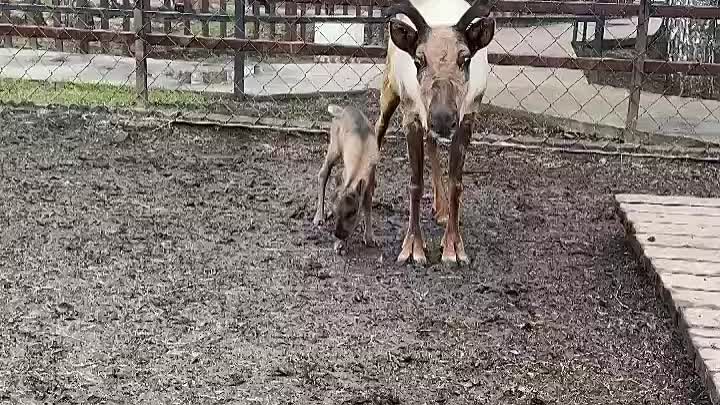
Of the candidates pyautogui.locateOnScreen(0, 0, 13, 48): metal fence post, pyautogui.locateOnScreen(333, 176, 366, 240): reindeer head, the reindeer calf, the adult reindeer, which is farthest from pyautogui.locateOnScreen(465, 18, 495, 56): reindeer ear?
pyautogui.locateOnScreen(0, 0, 13, 48): metal fence post

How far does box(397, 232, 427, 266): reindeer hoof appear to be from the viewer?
5527 mm

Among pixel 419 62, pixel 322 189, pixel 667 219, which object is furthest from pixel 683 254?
pixel 322 189

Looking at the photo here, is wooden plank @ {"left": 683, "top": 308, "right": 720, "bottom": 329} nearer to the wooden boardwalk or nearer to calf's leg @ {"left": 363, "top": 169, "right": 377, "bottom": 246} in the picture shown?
the wooden boardwalk

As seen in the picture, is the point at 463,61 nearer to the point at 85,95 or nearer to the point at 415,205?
the point at 415,205

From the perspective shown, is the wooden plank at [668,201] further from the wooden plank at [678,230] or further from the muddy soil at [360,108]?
the muddy soil at [360,108]

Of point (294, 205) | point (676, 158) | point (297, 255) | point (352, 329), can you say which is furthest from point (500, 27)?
point (352, 329)

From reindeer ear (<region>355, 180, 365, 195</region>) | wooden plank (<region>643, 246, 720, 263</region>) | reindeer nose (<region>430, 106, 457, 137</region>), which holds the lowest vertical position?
wooden plank (<region>643, 246, 720, 263</region>)

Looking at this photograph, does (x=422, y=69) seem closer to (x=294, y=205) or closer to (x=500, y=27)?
(x=294, y=205)

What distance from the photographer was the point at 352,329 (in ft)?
15.3

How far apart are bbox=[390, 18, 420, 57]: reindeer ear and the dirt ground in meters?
1.17

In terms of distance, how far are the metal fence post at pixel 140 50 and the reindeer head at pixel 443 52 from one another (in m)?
3.92

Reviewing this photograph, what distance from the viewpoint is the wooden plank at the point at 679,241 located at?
5316 millimetres

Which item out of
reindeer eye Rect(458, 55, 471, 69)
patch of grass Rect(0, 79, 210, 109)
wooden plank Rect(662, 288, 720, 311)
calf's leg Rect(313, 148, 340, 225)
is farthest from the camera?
patch of grass Rect(0, 79, 210, 109)

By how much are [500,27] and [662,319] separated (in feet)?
27.4
